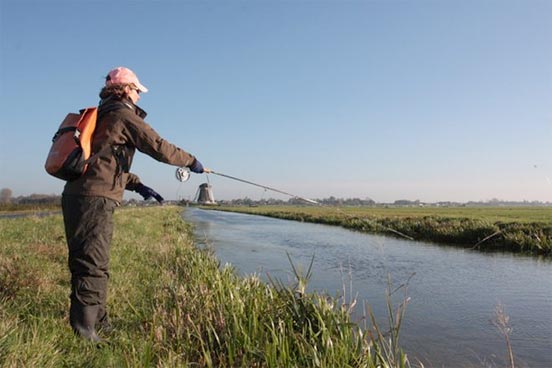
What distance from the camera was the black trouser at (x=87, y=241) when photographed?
386cm

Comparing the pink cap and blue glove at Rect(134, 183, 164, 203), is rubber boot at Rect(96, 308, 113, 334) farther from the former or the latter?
the pink cap

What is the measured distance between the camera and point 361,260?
43.3ft

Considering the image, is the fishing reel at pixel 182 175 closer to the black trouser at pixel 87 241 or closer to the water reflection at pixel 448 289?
the black trouser at pixel 87 241

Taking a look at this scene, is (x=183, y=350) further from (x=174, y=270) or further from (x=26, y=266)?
(x=174, y=270)

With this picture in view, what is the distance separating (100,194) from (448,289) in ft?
25.3

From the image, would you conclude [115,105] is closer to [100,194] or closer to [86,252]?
[100,194]

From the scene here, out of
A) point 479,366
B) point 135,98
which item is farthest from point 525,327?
point 135,98

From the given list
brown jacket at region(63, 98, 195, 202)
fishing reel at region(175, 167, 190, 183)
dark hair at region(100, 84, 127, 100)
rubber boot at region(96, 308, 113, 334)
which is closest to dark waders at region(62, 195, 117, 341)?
brown jacket at region(63, 98, 195, 202)

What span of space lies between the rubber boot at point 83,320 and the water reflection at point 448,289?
8.14ft

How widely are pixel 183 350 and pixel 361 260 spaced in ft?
32.8

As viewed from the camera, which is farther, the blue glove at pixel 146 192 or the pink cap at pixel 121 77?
the blue glove at pixel 146 192

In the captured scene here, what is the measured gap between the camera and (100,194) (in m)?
3.89

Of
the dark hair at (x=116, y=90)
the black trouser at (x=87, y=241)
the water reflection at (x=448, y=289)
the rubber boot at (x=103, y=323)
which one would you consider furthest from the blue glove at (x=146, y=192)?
the water reflection at (x=448, y=289)

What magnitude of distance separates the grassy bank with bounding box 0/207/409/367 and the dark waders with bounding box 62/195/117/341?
19cm
